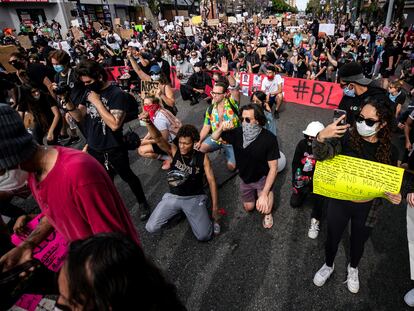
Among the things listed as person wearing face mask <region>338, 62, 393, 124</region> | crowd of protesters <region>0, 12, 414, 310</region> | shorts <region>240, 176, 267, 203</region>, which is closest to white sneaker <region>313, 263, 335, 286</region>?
crowd of protesters <region>0, 12, 414, 310</region>

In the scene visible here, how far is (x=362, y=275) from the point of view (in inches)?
113

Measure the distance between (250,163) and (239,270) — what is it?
1.28 metres

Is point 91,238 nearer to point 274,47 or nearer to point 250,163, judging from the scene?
point 250,163

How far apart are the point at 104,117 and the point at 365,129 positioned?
8.24ft

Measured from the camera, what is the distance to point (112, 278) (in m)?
0.87

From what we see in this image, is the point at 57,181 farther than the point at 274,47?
No

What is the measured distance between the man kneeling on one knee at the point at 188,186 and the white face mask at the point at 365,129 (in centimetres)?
172

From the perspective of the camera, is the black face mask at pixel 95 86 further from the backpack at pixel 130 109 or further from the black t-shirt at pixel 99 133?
the backpack at pixel 130 109

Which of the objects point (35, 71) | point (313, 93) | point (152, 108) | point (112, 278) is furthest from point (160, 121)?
point (313, 93)

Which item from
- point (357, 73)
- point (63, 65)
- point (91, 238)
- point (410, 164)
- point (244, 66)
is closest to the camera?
point (91, 238)

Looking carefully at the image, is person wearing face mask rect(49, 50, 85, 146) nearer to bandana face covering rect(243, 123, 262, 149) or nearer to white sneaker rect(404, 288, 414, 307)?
bandana face covering rect(243, 123, 262, 149)

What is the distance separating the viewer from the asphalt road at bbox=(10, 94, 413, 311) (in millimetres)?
2670

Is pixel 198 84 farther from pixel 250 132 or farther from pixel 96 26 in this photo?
pixel 96 26

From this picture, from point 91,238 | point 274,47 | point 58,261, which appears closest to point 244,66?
point 274,47
